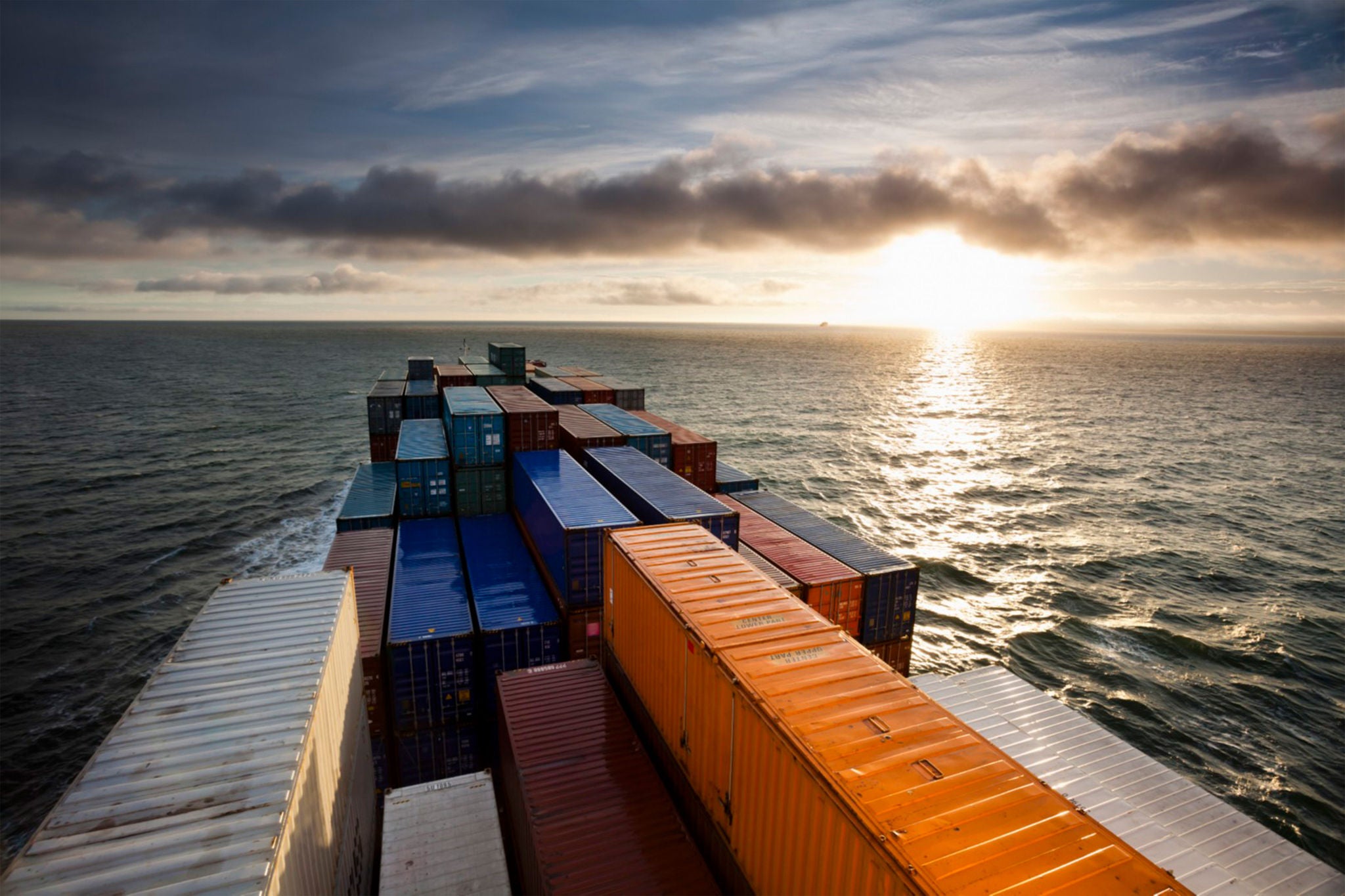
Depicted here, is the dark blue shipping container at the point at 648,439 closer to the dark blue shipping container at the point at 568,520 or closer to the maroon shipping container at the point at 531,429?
the maroon shipping container at the point at 531,429

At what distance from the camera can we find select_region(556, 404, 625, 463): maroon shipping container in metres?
29.0

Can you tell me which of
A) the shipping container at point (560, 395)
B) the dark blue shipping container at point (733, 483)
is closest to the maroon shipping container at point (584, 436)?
the dark blue shipping container at point (733, 483)

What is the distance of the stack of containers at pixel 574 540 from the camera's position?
17.9 meters

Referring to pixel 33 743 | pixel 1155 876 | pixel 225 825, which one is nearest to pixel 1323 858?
pixel 1155 876

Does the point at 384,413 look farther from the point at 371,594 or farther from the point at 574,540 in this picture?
the point at 574,540

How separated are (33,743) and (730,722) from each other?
90.6ft

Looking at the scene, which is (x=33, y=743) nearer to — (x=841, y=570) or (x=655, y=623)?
(x=655, y=623)

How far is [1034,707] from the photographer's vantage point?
1797cm

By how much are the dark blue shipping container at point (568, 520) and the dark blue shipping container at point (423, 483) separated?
13.8 feet

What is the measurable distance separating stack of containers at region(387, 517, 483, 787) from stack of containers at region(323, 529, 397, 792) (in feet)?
1.11

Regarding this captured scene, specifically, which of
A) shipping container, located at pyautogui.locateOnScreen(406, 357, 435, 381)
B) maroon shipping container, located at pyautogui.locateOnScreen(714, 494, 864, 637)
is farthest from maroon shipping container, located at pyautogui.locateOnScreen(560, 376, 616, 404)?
maroon shipping container, located at pyautogui.locateOnScreen(714, 494, 864, 637)

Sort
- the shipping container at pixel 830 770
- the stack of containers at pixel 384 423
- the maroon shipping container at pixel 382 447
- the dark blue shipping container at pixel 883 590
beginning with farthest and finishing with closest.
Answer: the stack of containers at pixel 384 423 < the maroon shipping container at pixel 382 447 < the dark blue shipping container at pixel 883 590 < the shipping container at pixel 830 770

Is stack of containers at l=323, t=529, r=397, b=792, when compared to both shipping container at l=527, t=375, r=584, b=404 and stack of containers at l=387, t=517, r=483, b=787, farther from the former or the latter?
shipping container at l=527, t=375, r=584, b=404

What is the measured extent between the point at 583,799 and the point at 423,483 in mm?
19744
